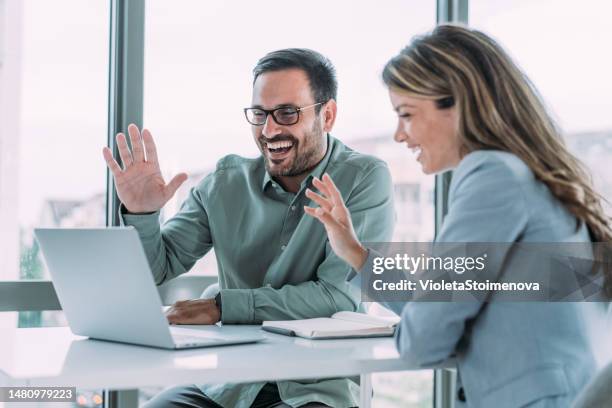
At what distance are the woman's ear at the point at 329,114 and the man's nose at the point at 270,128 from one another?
0.18m

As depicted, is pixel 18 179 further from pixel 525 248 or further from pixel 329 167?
pixel 525 248

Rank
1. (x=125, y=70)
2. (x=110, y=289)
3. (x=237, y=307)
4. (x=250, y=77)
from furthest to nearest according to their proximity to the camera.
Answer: (x=250, y=77)
(x=125, y=70)
(x=237, y=307)
(x=110, y=289)

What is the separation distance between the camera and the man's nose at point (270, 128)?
91.0 inches

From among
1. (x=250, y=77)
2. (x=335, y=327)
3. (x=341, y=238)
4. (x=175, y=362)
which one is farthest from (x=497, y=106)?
(x=250, y=77)

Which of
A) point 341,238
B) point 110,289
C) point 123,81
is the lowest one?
point 110,289

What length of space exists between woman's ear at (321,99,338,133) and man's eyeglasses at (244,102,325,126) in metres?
0.12

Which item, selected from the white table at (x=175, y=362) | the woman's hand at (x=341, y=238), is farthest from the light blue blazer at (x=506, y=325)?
the woman's hand at (x=341, y=238)

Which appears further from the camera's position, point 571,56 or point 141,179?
point 571,56

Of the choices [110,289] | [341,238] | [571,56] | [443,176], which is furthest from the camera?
[571,56]

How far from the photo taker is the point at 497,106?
161cm

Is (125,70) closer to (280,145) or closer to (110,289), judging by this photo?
(280,145)

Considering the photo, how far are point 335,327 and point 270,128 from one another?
74cm

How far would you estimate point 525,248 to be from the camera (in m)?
1.51

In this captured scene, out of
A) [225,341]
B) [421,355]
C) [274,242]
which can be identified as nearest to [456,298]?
[421,355]
